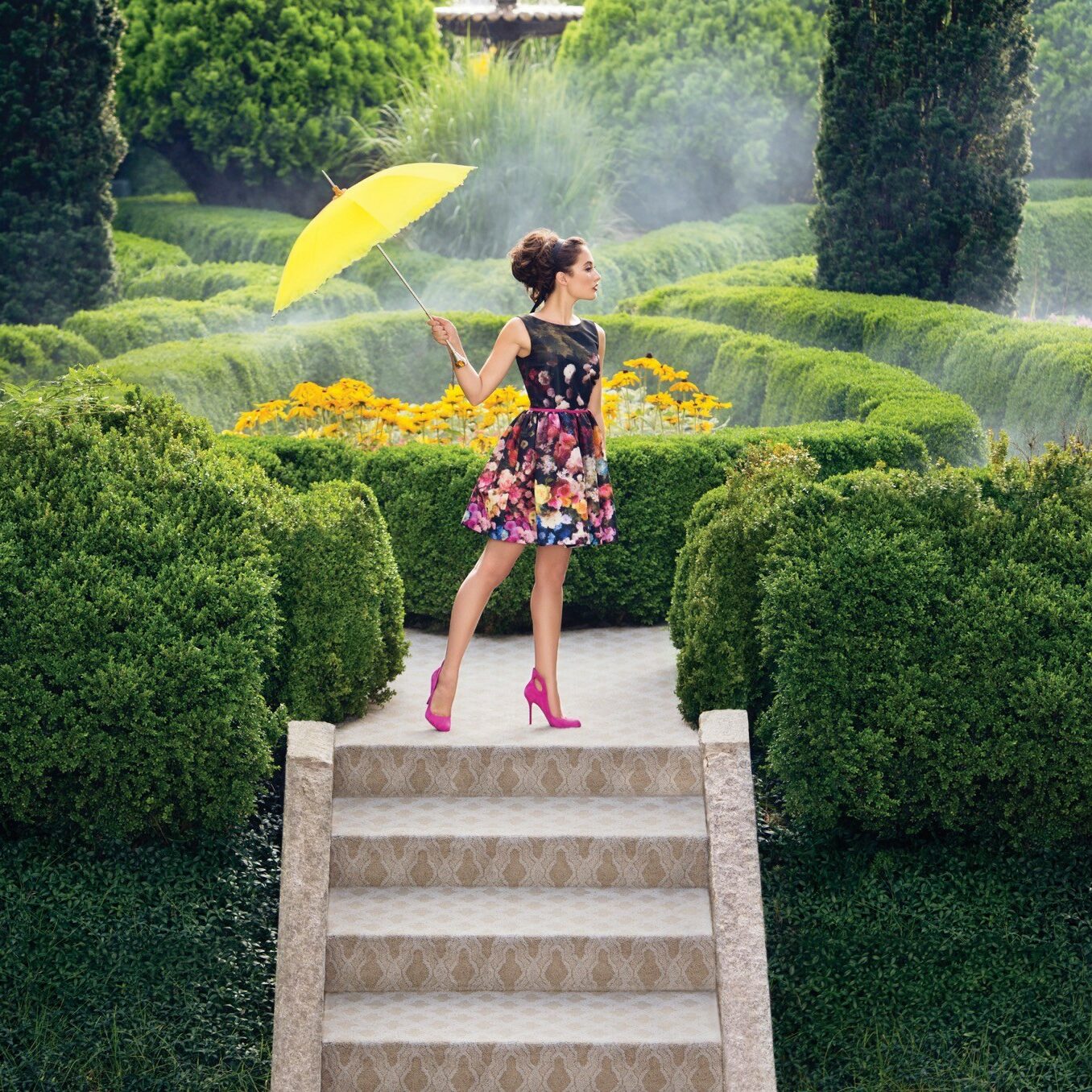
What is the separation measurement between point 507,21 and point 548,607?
21.5 meters

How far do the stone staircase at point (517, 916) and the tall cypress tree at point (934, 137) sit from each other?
8.47 m

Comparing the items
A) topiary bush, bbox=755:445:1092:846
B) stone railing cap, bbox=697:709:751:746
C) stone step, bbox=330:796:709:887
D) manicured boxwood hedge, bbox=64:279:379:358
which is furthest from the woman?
manicured boxwood hedge, bbox=64:279:379:358

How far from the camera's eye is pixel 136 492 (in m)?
6.55

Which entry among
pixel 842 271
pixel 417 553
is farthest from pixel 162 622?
pixel 842 271

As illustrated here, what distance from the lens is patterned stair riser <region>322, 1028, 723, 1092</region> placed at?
5.40 meters

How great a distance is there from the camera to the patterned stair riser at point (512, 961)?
226 inches

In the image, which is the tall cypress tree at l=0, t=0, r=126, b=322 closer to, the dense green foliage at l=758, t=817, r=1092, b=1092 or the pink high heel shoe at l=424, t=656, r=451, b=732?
the pink high heel shoe at l=424, t=656, r=451, b=732

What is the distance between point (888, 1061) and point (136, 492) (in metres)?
3.49

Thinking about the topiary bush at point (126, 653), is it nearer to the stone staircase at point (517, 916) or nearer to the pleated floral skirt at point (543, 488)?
the stone staircase at point (517, 916)

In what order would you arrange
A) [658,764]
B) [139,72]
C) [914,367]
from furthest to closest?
[139,72] < [914,367] < [658,764]

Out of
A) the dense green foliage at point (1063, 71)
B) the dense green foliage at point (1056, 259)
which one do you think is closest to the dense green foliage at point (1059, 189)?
the dense green foliage at point (1063, 71)

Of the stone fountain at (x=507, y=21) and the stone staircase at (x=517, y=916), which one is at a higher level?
the stone fountain at (x=507, y=21)

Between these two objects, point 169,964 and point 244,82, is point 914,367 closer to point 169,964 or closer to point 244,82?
point 169,964

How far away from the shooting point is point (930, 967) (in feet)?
19.5
